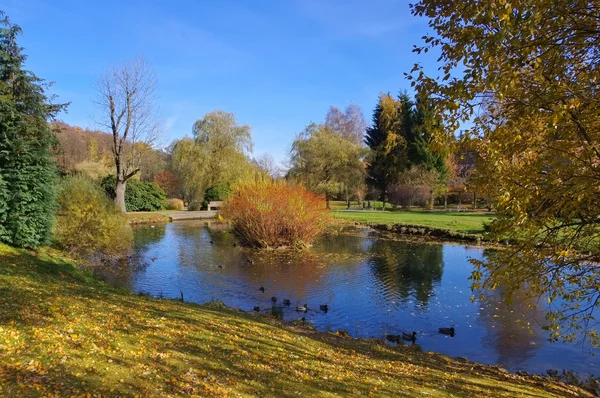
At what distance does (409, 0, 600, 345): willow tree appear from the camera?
3557 millimetres

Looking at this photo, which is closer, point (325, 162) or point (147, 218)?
point (147, 218)

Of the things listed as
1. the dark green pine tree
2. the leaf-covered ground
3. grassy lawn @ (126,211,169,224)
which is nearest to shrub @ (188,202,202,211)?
A: grassy lawn @ (126,211,169,224)

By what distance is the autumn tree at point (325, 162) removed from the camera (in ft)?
130

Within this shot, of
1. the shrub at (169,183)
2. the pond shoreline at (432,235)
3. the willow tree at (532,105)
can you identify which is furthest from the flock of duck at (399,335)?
the shrub at (169,183)

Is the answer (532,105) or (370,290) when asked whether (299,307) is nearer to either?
(370,290)

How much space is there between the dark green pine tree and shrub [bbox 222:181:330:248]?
817 cm

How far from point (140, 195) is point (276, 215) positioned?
24.0m

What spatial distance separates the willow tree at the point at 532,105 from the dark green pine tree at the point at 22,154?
11.1 meters

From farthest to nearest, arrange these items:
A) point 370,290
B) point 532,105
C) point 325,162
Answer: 1. point 325,162
2. point 370,290
3. point 532,105

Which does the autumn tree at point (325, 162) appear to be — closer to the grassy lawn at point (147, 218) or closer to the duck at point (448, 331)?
the grassy lawn at point (147, 218)

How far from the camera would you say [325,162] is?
39.9 metres

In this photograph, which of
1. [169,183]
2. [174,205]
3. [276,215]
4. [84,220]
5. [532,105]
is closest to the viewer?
[532,105]

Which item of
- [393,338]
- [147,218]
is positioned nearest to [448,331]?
[393,338]

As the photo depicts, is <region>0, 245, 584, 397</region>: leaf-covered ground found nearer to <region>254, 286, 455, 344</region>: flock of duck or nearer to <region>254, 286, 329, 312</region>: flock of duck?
<region>254, 286, 455, 344</region>: flock of duck
